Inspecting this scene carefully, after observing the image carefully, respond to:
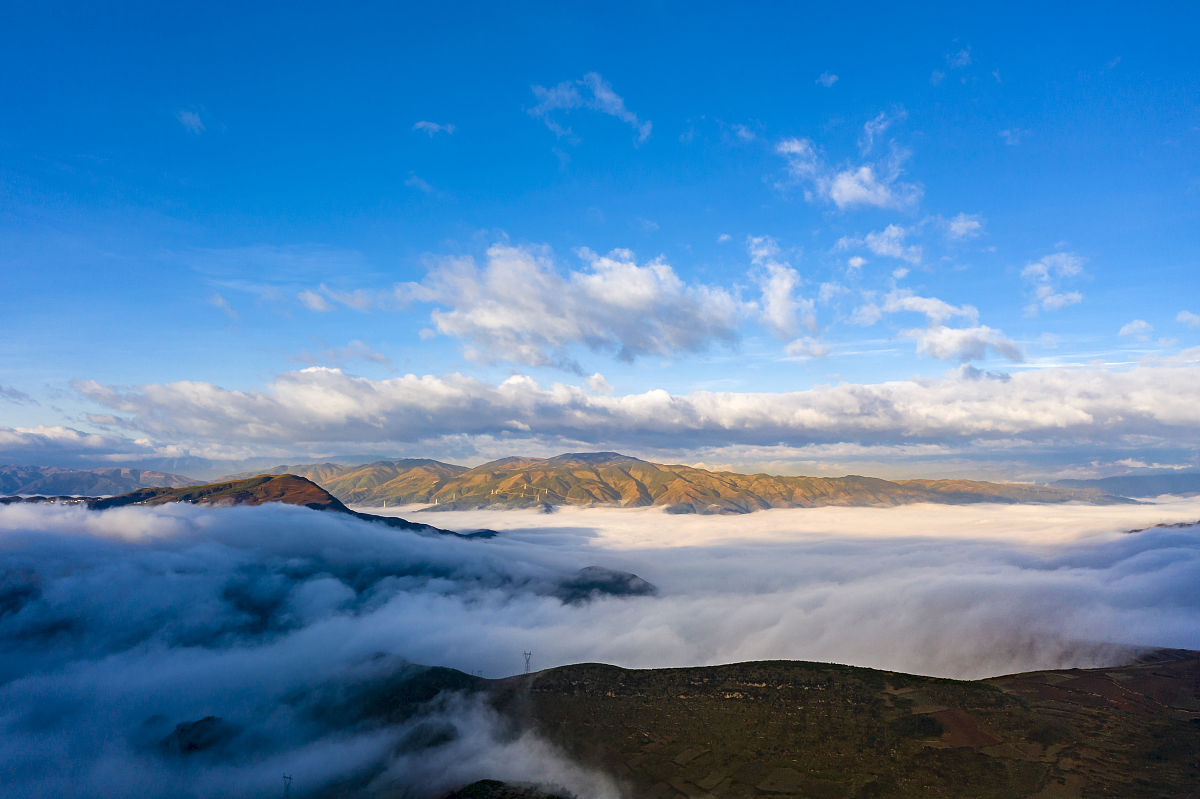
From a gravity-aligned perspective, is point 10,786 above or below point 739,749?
below

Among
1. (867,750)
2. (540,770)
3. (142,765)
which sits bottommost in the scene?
(142,765)

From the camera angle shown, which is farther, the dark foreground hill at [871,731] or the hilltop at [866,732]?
the dark foreground hill at [871,731]

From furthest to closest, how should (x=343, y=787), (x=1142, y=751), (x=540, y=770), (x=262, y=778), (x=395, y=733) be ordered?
(x=395, y=733) → (x=262, y=778) → (x=343, y=787) → (x=540, y=770) → (x=1142, y=751)

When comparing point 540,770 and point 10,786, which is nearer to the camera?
point 540,770

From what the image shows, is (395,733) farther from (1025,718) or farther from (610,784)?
(1025,718)

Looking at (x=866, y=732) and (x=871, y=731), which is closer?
(x=866, y=732)

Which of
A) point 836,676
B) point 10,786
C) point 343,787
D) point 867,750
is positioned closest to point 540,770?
point 343,787

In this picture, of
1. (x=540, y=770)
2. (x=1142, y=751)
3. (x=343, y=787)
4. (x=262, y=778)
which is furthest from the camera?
(x=262, y=778)

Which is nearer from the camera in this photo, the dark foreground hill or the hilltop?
the hilltop
